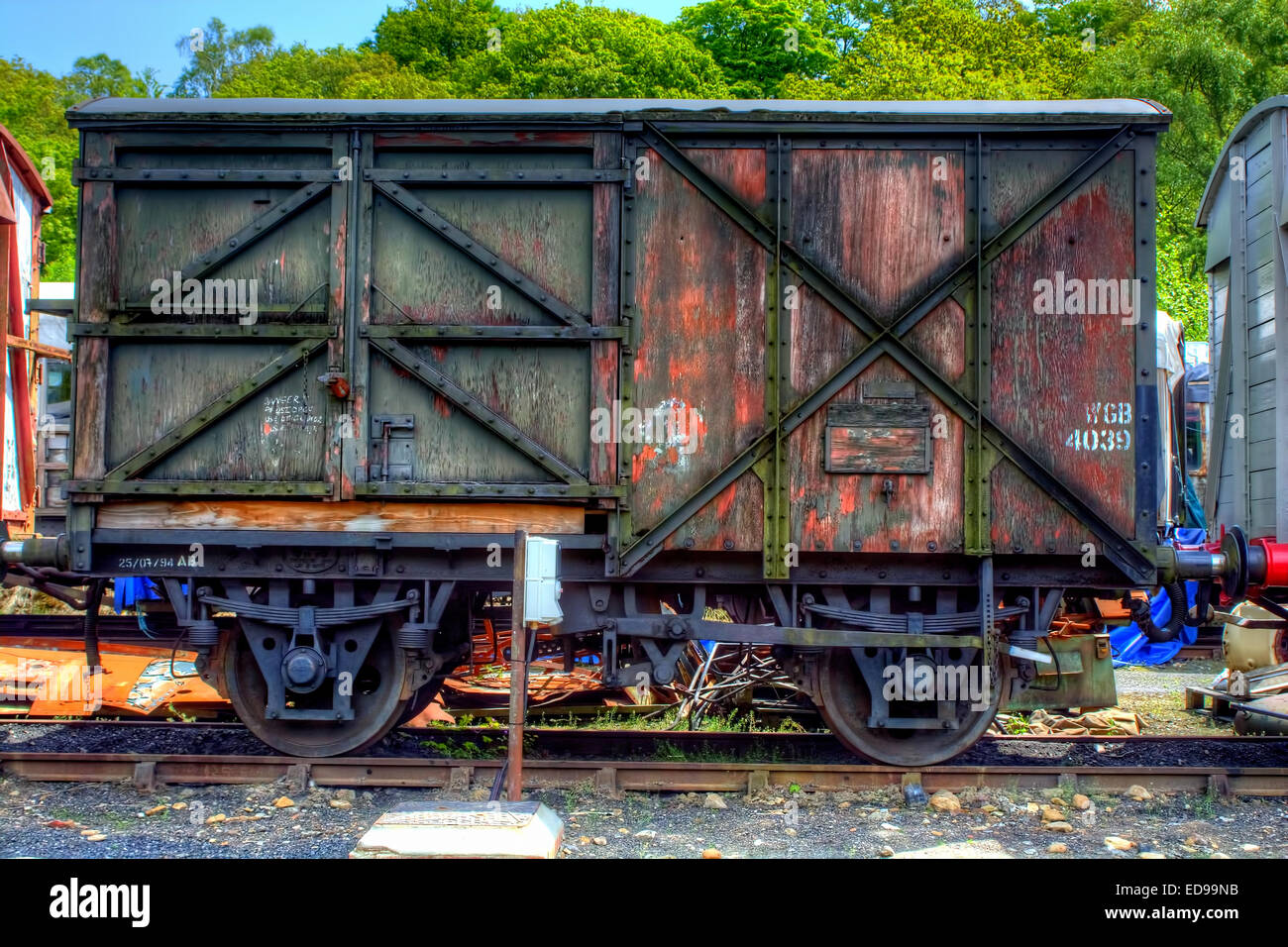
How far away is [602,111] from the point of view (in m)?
6.52

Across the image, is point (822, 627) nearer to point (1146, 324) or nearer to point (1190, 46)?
point (1146, 324)

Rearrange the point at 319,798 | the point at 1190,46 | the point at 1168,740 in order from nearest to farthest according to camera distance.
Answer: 1. the point at 319,798
2. the point at 1168,740
3. the point at 1190,46

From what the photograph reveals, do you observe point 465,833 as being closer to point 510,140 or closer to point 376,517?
point 376,517

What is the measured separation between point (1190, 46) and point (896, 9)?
1821 cm

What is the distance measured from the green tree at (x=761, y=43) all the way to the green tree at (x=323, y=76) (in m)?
12.6

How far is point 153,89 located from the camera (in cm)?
4703

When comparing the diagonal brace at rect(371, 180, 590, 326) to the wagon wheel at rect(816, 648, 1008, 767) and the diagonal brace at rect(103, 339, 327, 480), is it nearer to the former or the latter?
the diagonal brace at rect(103, 339, 327, 480)

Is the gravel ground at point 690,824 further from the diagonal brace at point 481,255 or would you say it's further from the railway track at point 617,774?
the diagonal brace at point 481,255

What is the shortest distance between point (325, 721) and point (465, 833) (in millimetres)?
3004

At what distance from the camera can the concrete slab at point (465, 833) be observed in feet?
13.7

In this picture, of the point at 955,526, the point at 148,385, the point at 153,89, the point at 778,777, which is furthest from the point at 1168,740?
the point at 153,89

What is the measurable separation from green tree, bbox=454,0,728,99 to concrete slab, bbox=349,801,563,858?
3512cm

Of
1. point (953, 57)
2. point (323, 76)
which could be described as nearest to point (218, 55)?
point (323, 76)

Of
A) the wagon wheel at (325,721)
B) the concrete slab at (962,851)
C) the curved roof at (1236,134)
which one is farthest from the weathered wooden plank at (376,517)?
the curved roof at (1236,134)
